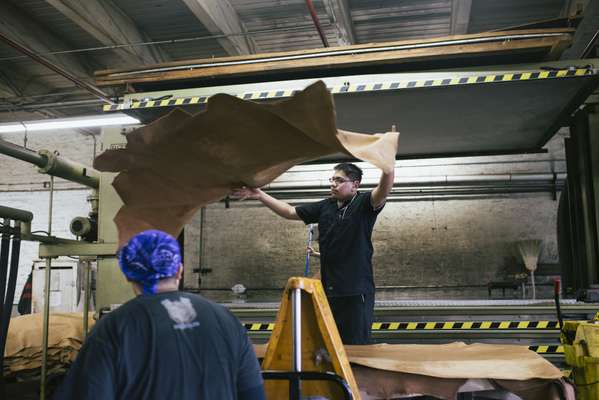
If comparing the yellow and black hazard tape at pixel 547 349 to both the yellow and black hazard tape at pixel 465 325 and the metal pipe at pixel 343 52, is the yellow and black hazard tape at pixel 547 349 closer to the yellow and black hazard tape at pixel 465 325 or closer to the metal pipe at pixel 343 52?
the yellow and black hazard tape at pixel 465 325

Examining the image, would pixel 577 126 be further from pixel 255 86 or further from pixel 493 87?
pixel 255 86

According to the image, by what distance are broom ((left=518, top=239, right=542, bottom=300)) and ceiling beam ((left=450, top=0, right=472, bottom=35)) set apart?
306 centimetres

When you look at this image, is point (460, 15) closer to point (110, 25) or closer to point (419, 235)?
point (419, 235)

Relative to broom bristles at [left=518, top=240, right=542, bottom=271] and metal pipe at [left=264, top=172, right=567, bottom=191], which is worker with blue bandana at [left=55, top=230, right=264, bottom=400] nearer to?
metal pipe at [left=264, top=172, right=567, bottom=191]

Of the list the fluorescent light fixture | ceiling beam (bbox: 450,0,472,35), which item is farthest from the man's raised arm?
the fluorescent light fixture

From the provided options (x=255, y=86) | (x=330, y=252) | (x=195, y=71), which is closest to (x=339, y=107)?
(x=255, y=86)

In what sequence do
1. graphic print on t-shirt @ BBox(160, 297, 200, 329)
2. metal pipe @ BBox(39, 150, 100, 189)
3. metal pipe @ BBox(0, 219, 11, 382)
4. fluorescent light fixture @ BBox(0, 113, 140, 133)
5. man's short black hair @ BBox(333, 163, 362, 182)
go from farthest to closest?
fluorescent light fixture @ BBox(0, 113, 140, 133) → metal pipe @ BBox(39, 150, 100, 189) → metal pipe @ BBox(0, 219, 11, 382) → man's short black hair @ BBox(333, 163, 362, 182) → graphic print on t-shirt @ BBox(160, 297, 200, 329)

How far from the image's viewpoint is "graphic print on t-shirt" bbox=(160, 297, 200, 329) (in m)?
1.95

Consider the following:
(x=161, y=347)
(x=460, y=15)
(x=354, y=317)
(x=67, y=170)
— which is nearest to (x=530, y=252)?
(x=460, y=15)

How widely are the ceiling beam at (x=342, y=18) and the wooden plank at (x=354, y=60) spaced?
7.32 ft

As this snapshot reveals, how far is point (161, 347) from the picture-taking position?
1.87 metres

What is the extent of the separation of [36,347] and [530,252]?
20.5 ft

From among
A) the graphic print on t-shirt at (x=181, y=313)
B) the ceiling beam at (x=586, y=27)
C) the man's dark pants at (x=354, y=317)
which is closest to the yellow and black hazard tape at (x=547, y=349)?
the man's dark pants at (x=354, y=317)

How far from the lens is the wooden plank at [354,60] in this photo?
414 centimetres
